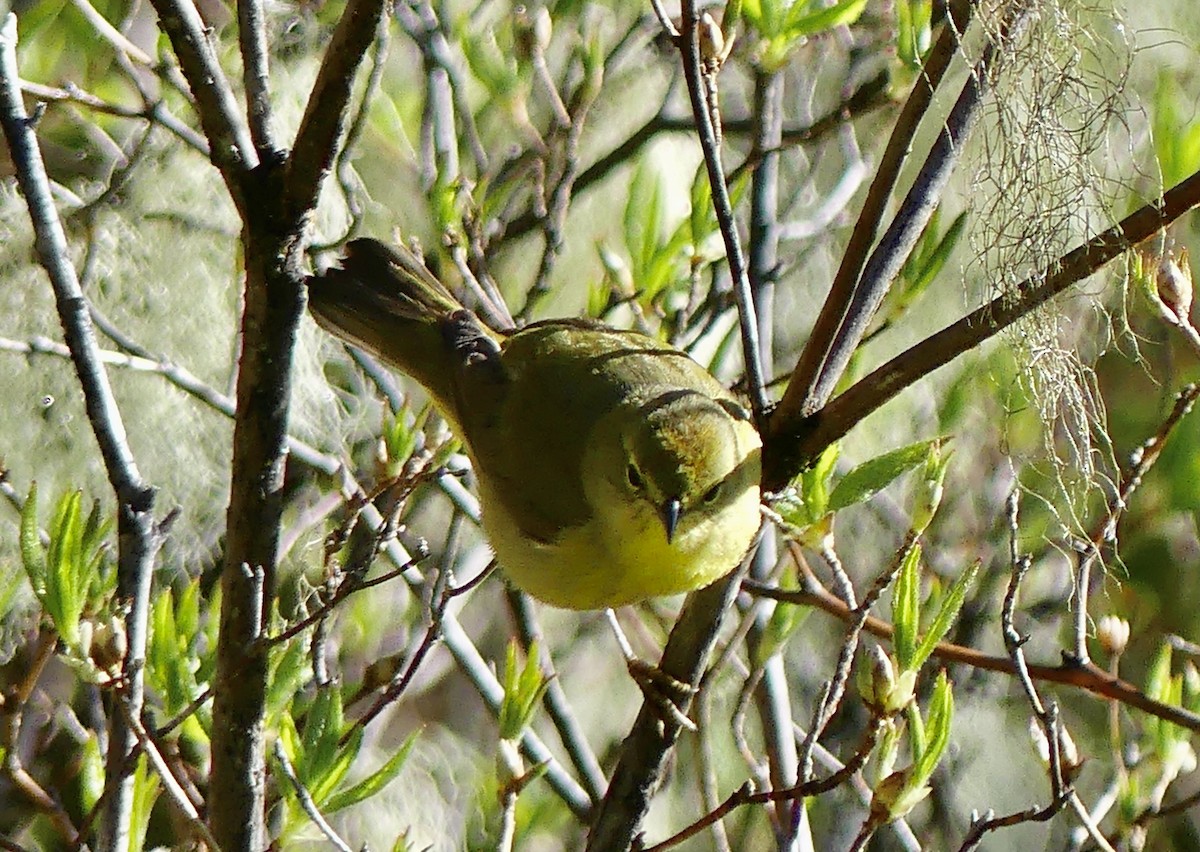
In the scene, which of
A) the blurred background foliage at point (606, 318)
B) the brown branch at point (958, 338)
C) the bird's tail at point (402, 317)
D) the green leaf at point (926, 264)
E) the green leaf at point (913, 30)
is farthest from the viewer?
the bird's tail at point (402, 317)

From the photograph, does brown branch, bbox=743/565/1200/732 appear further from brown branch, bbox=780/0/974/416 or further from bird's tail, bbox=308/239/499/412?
bird's tail, bbox=308/239/499/412

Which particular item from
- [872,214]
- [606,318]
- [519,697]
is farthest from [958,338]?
[606,318]

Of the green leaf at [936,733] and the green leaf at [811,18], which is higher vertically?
the green leaf at [811,18]

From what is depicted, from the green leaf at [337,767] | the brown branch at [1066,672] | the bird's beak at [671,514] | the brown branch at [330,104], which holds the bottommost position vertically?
the brown branch at [1066,672]

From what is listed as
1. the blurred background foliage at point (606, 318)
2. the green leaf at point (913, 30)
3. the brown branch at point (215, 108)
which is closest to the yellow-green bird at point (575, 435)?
the blurred background foliage at point (606, 318)

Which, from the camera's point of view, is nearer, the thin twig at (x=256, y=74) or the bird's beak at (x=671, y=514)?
the thin twig at (x=256, y=74)

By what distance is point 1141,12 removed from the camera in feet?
8.80

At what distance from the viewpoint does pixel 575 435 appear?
2.55 m

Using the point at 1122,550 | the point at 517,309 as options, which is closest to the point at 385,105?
the point at 517,309

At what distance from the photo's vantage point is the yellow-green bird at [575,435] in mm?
2264

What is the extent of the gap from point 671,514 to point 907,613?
70 cm

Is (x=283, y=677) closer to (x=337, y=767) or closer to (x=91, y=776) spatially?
(x=337, y=767)

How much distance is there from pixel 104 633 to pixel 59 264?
0.40 m

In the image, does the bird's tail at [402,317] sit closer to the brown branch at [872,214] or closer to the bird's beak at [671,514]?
the bird's beak at [671,514]
